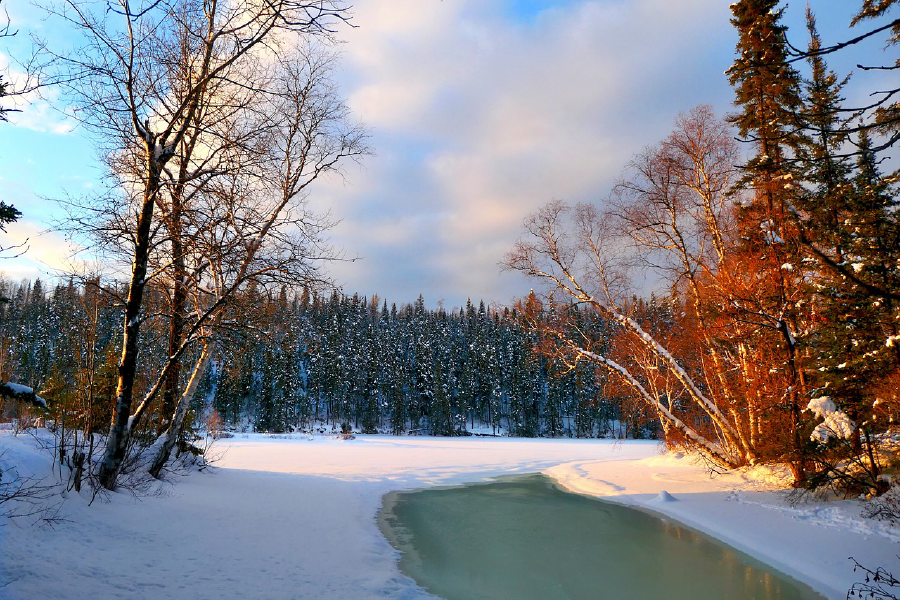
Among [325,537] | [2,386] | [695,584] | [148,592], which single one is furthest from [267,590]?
[695,584]

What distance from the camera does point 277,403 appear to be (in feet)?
188

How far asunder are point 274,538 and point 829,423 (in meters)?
10.2

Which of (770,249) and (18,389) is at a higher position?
(770,249)

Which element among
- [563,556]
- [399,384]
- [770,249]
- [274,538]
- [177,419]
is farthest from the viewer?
[399,384]

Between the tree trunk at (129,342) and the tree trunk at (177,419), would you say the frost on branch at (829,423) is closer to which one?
the tree trunk at (129,342)

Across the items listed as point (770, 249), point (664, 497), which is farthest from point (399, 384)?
point (770, 249)

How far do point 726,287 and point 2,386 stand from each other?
13.7 metres

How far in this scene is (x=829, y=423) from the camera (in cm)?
879

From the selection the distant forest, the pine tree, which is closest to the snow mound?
the pine tree

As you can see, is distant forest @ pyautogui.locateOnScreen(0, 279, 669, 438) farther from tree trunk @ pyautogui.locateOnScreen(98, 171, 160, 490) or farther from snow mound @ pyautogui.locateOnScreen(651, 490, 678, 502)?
tree trunk @ pyautogui.locateOnScreen(98, 171, 160, 490)

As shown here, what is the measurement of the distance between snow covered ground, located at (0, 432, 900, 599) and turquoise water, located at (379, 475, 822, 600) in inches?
18.9

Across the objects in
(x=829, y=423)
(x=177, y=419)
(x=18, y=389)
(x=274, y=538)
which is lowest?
(x=274, y=538)

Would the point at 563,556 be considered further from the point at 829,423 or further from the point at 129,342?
the point at 129,342

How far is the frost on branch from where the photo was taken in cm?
855
